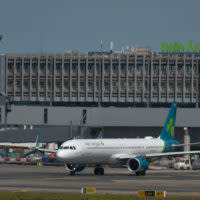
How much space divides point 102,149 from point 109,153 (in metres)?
1.40

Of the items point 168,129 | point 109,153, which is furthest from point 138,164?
point 168,129

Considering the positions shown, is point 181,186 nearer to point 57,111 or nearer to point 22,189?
point 22,189

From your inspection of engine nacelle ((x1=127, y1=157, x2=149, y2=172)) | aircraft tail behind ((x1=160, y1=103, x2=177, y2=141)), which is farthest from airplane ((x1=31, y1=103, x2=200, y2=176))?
aircraft tail behind ((x1=160, y1=103, x2=177, y2=141))

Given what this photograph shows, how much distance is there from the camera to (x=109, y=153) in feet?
288

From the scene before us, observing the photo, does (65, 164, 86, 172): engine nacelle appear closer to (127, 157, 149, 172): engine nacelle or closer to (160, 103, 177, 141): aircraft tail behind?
(127, 157, 149, 172): engine nacelle

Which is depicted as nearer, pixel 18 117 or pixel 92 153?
pixel 92 153

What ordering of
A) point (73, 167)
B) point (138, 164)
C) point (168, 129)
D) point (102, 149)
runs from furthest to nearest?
point (168, 129)
point (102, 149)
point (73, 167)
point (138, 164)

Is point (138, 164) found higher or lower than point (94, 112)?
lower

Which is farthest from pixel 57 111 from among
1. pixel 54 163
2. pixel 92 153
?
pixel 92 153

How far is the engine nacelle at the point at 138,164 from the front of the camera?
8525 cm

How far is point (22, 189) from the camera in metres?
58.8

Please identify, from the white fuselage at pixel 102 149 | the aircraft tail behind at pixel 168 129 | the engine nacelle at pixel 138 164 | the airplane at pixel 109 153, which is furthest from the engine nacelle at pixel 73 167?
the aircraft tail behind at pixel 168 129

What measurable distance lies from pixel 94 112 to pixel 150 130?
15.1m

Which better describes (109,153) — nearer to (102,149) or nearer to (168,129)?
(102,149)
